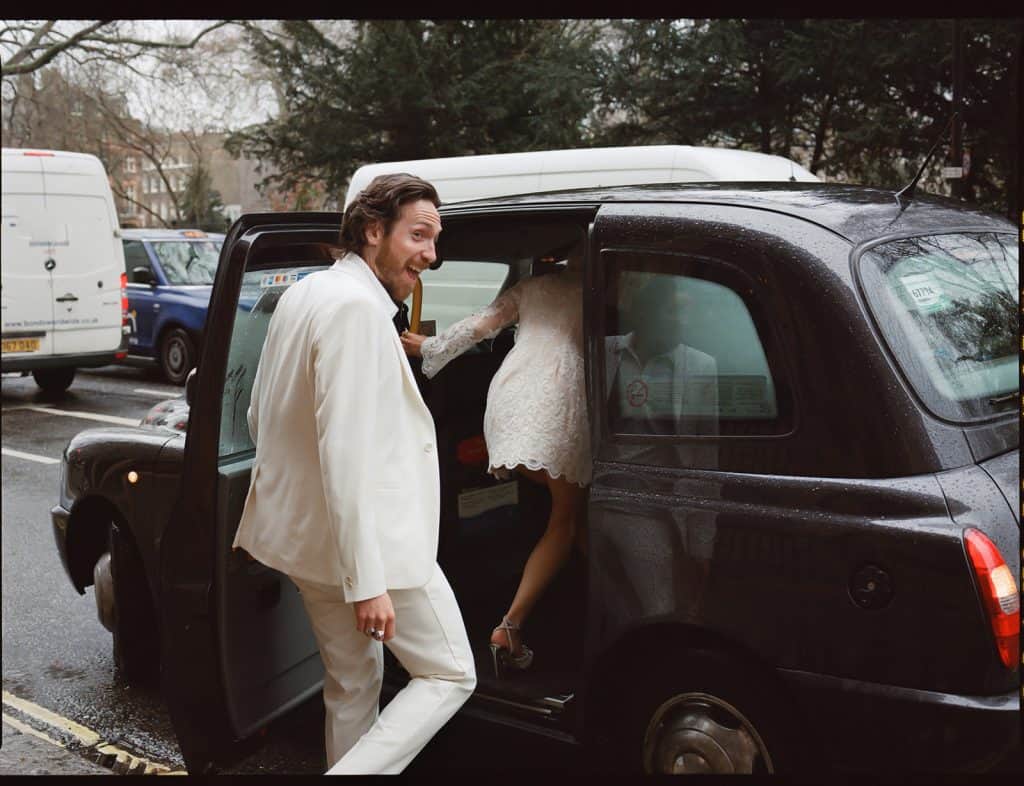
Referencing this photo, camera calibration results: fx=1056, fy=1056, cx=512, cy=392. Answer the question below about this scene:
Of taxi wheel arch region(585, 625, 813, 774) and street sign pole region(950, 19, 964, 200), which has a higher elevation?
street sign pole region(950, 19, 964, 200)

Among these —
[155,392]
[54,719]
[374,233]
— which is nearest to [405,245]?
[374,233]

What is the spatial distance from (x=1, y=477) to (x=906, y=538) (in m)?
8.48

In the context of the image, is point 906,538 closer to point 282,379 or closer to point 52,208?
point 282,379

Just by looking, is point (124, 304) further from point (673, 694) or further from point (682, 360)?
point (673, 694)

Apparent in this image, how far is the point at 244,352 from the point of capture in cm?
336

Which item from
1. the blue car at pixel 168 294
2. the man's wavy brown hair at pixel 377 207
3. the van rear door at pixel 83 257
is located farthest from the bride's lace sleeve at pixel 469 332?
the blue car at pixel 168 294

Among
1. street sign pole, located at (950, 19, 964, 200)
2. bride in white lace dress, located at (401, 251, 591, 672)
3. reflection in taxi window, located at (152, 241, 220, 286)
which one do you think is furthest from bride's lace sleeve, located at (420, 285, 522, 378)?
reflection in taxi window, located at (152, 241, 220, 286)

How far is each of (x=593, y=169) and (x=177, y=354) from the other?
28.2 feet

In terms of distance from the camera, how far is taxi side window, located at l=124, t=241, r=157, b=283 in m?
14.9

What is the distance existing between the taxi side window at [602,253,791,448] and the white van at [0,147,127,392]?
11090 millimetres

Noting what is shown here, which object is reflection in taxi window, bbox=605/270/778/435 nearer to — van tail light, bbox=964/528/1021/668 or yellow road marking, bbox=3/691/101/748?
van tail light, bbox=964/528/1021/668

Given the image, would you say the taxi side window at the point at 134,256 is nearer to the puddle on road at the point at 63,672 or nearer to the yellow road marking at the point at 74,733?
the puddle on road at the point at 63,672

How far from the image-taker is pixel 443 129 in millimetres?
17344

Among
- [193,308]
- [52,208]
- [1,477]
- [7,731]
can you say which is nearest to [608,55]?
[193,308]
